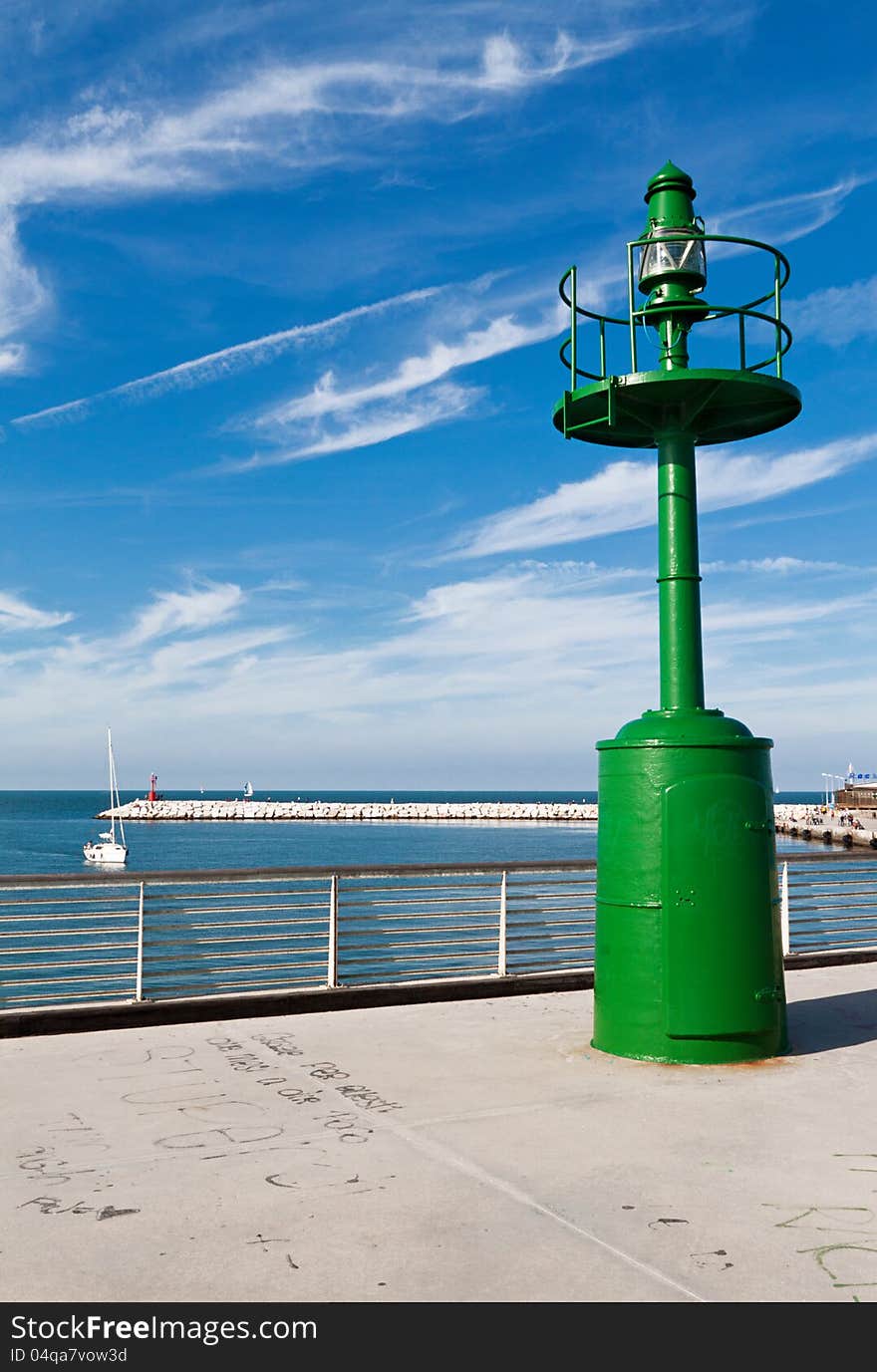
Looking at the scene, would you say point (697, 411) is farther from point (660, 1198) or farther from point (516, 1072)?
point (660, 1198)

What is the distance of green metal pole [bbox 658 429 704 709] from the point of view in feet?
24.5

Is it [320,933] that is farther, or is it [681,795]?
[320,933]

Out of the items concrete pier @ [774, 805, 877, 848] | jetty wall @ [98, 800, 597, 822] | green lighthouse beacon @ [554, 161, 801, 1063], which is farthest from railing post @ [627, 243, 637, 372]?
jetty wall @ [98, 800, 597, 822]

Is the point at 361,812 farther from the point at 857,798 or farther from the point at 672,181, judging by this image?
the point at 672,181

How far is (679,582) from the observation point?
751 cm

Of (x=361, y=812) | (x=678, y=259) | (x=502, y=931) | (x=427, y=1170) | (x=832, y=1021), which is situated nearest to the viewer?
(x=427, y=1170)

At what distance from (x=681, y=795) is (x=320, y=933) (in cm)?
656

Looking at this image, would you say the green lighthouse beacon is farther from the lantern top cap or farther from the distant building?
the distant building

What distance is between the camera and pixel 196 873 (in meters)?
8.32

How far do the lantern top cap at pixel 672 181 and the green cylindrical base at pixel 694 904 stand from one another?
3.74 meters

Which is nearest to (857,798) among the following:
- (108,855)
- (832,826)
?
(832,826)

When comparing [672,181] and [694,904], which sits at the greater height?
[672,181]

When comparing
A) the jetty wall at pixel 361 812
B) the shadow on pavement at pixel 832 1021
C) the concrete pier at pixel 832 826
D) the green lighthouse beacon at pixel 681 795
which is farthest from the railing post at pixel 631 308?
the jetty wall at pixel 361 812
